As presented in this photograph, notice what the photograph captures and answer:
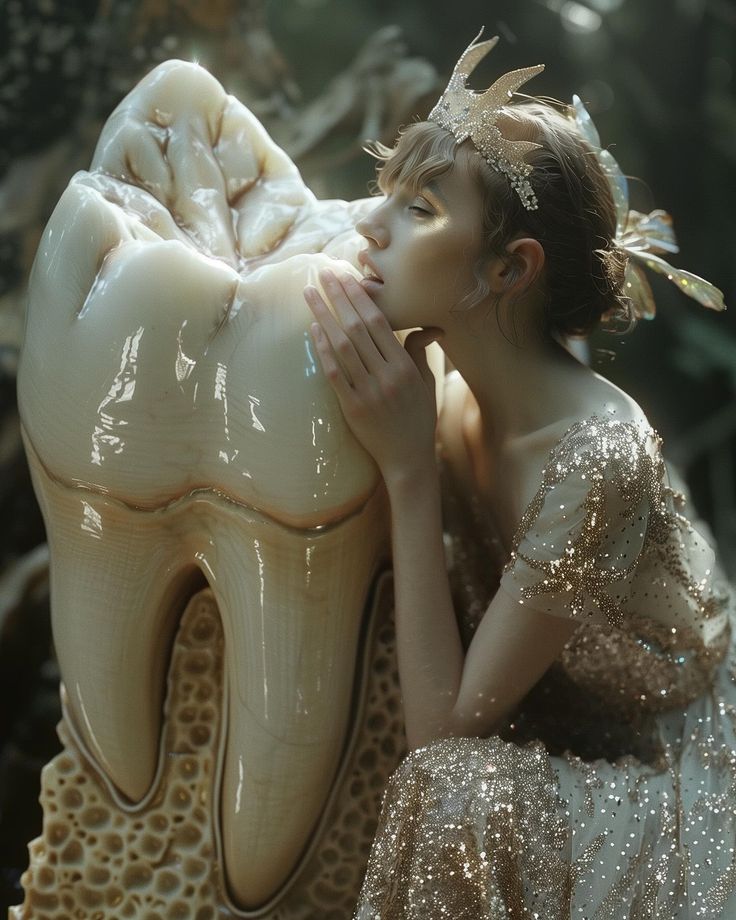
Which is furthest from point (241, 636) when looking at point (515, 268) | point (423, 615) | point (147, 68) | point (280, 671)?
point (147, 68)

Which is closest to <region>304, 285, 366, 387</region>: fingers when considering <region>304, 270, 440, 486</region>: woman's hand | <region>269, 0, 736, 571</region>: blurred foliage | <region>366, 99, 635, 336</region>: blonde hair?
<region>304, 270, 440, 486</region>: woman's hand

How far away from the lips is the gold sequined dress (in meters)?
0.11

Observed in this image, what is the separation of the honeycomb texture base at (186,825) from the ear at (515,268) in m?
0.27

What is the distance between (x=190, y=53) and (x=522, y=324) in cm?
90

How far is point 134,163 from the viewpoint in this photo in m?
0.98

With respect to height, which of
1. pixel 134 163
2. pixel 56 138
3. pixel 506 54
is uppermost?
pixel 134 163

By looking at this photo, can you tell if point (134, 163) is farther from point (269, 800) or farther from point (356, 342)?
point (269, 800)

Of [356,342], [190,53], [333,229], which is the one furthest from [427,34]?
[356,342]

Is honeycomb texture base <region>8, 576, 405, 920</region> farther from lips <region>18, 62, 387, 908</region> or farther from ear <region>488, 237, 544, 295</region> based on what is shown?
ear <region>488, 237, 544, 295</region>

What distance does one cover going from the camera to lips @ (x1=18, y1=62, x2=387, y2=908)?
87cm

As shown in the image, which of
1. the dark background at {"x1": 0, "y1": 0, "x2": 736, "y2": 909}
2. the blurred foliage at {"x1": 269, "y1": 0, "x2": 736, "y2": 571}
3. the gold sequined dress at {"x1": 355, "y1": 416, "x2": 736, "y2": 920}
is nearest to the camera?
the gold sequined dress at {"x1": 355, "y1": 416, "x2": 736, "y2": 920}

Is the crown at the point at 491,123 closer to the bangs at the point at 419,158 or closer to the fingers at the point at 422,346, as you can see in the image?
the bangs at the point at 419,158

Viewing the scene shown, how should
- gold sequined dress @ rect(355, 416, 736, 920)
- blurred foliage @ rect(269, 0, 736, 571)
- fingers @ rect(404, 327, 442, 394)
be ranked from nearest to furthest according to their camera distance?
gold sequined dress @ rect(355, 416, 736, 920), fingers @ rect(404, 327, 442, 394), blurred foliage @ rect(269, 0, 736, 571)

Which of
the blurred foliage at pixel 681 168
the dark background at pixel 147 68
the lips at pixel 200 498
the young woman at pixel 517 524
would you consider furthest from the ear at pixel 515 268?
the blurred foliage at pixel 681 168
